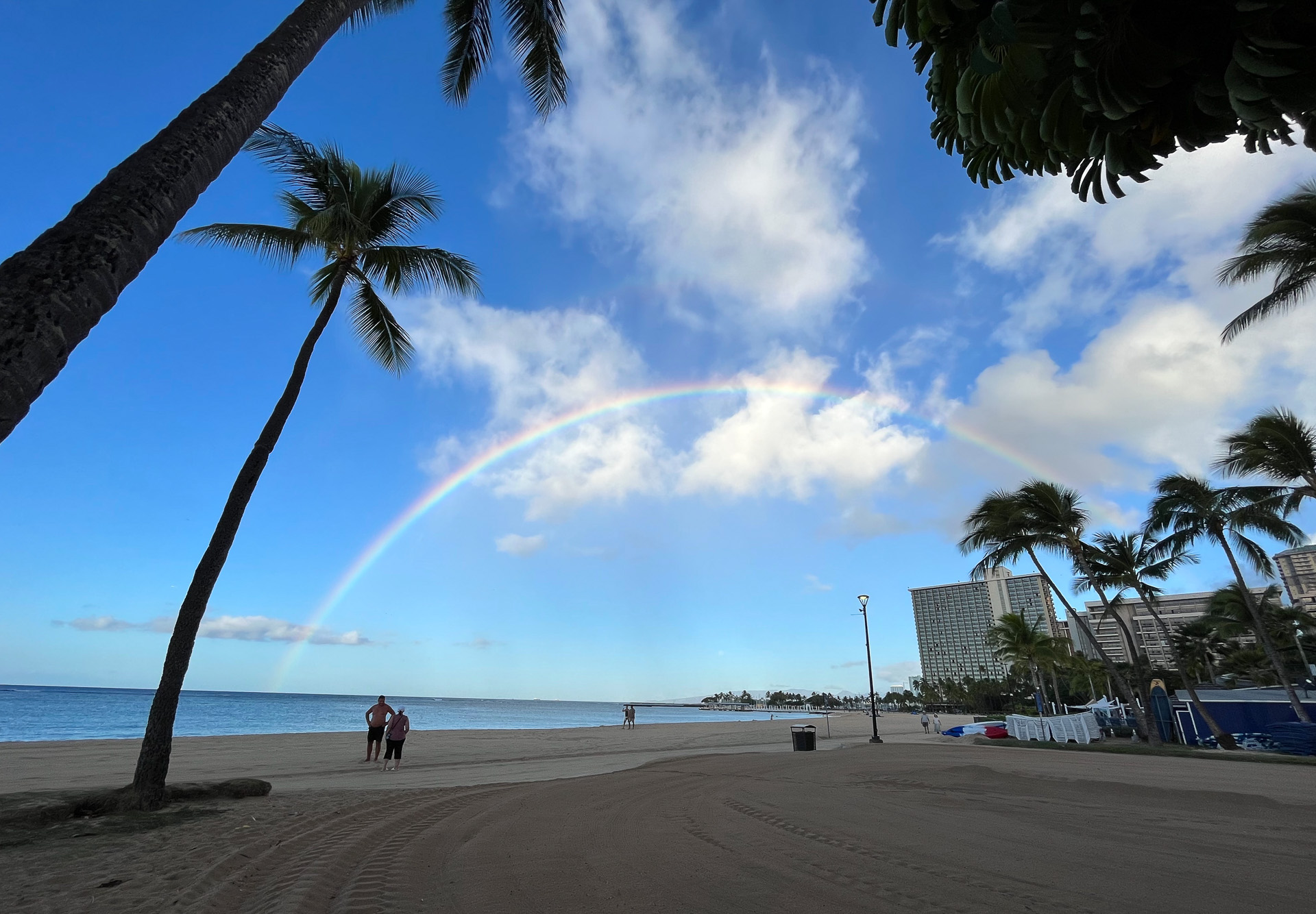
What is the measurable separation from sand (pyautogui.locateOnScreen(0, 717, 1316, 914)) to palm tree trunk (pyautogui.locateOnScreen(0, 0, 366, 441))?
3.81 meters

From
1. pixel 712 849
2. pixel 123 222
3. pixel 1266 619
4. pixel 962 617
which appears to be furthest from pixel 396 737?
pixel 962 617

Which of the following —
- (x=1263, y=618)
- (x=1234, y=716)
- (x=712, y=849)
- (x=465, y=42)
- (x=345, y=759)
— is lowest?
(x=345, y=759)

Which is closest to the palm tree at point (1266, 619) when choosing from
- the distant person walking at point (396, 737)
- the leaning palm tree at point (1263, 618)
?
the leaning palm tree at point (1263, 618)

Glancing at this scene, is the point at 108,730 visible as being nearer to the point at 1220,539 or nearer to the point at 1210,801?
the point at 1210,801

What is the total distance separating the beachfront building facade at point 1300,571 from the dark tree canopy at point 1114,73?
121 meters

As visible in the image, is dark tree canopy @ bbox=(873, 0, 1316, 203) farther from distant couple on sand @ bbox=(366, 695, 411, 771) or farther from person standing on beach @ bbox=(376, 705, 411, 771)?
person standing on beach @ bbox=(376, 705, 411, 771)

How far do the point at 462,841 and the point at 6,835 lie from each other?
15.1 ft

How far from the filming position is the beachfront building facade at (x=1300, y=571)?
92.7 m

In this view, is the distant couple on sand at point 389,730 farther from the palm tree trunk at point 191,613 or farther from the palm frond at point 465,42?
the palm frond at point 465,42

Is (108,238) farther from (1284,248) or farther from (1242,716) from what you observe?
(1242,716)

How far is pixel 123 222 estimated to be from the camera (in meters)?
3.13

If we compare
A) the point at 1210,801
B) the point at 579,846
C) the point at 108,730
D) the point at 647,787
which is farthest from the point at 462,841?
the point at 108,730

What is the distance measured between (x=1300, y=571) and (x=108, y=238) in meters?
150

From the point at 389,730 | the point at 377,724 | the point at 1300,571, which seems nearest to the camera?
the point at 389,730
